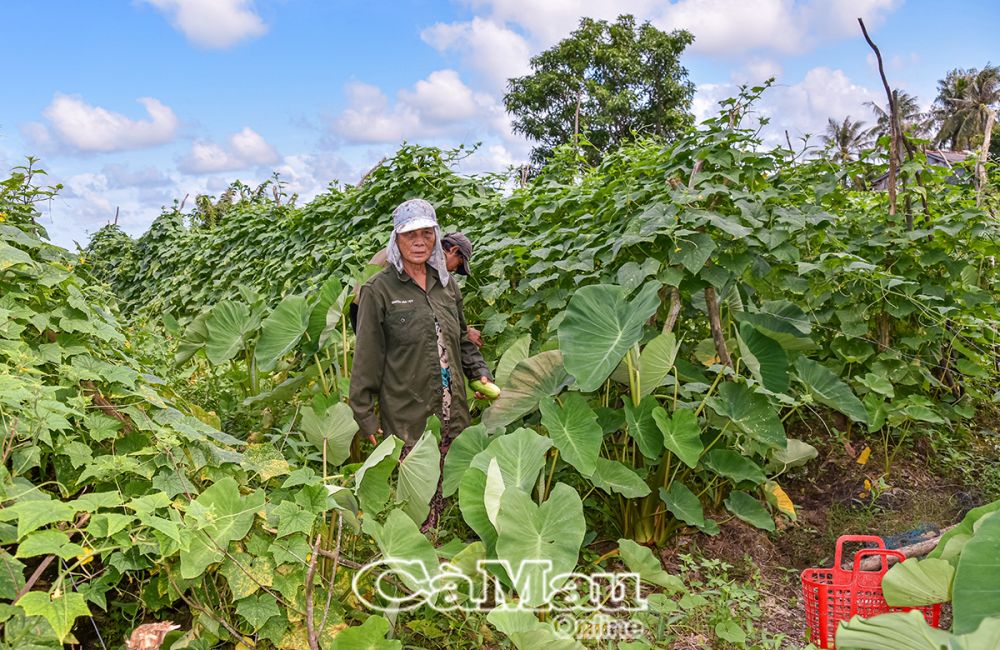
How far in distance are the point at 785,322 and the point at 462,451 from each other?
4.05ft

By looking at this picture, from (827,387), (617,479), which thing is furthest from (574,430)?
(827,387)

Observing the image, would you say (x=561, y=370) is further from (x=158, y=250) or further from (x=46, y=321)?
(x=158, y=250)

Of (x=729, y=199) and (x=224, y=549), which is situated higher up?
(x=729, y=199)

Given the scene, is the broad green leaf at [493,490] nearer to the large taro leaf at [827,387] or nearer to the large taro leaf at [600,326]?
the large taro leaf at [600,326]

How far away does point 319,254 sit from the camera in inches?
207

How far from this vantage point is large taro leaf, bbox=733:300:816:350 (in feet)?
8.97

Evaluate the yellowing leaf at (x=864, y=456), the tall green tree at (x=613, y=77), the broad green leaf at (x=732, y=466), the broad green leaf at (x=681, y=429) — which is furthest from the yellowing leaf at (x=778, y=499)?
the tall green tree at (x=613, y=77)

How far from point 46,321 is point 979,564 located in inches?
90.8

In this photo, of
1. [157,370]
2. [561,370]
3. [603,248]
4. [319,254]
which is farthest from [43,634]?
[319,254]

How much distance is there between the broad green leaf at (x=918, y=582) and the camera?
1385 millimetres

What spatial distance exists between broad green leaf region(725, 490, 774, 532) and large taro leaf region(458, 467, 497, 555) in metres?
0.99

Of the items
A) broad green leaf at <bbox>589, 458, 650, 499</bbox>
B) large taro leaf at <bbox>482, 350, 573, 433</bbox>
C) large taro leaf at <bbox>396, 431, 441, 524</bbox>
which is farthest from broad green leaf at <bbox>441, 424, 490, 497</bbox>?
broad green leaf at <bbox>589, 458, 650, 499</bbox>

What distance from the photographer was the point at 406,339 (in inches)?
104

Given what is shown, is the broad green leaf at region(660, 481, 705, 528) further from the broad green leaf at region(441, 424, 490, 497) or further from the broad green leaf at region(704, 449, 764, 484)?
the broad green leaf at region(441, 424, 490, 497)
